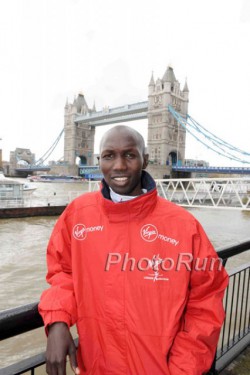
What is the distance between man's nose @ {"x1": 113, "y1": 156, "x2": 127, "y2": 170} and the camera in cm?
143

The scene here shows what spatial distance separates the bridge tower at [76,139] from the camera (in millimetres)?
80062

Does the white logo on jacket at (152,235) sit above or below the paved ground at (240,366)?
above

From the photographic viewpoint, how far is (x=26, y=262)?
9.85m

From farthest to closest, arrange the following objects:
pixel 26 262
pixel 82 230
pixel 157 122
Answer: pixel 157 122 → pixel 26 262 → pixel 82 230

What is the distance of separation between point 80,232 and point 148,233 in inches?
11.8

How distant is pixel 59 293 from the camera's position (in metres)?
1.25

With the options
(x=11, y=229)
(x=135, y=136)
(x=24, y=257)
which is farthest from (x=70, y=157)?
(x=135, y=136)

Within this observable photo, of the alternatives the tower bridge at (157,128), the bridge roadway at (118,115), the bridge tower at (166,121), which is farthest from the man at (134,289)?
the bridge roadway at (118,115)

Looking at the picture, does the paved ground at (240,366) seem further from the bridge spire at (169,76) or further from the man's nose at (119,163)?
the bridge spire at (169,76)

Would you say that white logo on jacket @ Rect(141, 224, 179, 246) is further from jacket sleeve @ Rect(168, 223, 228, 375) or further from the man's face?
the man's face

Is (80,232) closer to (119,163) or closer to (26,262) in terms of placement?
(119,163)

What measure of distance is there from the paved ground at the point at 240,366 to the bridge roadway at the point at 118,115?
68849 mm

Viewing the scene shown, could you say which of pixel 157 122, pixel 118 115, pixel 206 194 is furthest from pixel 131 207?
pixel 118 115

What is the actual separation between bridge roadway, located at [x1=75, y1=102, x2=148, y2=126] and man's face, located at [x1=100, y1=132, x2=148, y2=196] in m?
69.5
